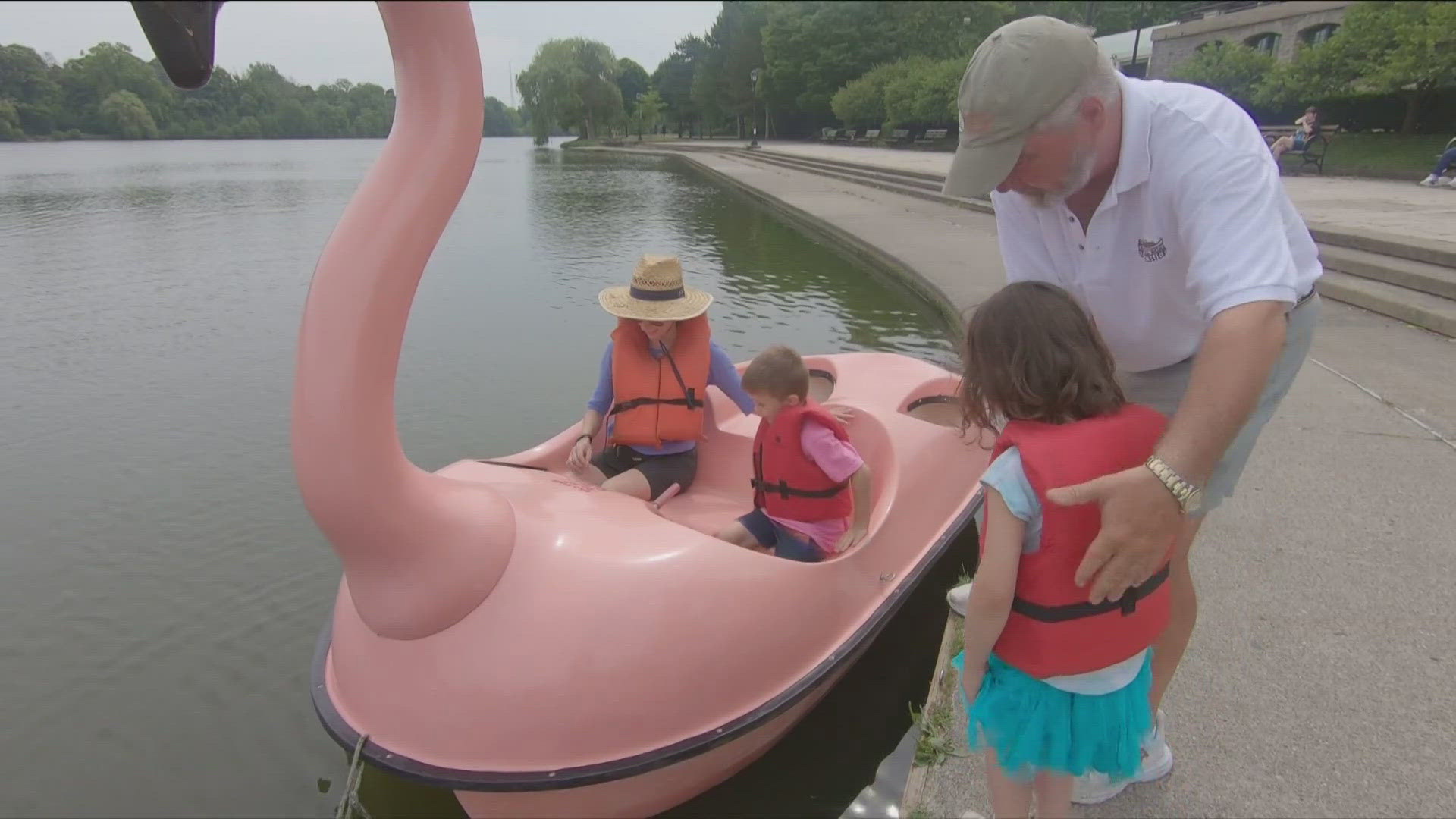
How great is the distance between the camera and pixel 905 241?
34.0 ft

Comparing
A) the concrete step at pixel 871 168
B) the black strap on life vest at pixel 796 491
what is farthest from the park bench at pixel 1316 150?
the black strap on life vest at pixel 796 491

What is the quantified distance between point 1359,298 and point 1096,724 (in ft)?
20.6

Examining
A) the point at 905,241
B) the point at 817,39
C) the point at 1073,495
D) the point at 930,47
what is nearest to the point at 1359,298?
the point at 905,241

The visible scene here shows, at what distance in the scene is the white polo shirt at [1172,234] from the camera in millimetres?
1299

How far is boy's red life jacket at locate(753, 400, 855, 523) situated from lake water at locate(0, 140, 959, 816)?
2.51ft

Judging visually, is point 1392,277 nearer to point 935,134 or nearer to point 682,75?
point 935,134

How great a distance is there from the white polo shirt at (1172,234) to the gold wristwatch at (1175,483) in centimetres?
25

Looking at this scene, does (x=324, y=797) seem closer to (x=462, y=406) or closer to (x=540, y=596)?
(x=540, y=596)

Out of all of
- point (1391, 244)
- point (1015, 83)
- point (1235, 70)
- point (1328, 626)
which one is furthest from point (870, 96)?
point (1015, 83)

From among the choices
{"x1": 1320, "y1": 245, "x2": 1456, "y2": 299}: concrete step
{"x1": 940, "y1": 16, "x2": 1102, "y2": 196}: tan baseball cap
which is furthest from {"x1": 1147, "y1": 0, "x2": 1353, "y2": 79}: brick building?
{"x1": 940, "y1": 16, "x2": 1102, "y2": 196}: tan baseball cap

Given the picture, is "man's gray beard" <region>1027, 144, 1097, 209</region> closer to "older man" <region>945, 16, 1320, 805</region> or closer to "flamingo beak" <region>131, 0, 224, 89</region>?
"older man" <region>945, 16, 1320, 805</region>

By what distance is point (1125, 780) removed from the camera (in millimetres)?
1914

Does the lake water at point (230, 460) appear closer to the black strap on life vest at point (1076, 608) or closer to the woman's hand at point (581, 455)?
the woman's hand at point (581, 455)

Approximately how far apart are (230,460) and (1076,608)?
5081 mm
